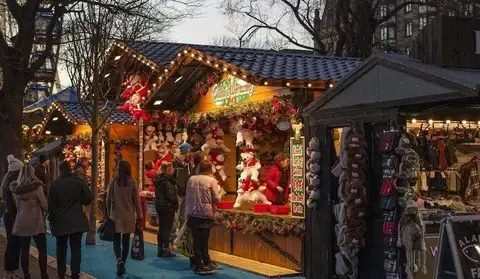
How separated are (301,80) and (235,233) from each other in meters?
3.34

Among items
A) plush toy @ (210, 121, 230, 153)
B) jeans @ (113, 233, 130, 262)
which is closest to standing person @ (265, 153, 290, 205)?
plush toy @ (210, 121, 230, 153)

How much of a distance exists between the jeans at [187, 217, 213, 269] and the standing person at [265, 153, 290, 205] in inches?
95.9

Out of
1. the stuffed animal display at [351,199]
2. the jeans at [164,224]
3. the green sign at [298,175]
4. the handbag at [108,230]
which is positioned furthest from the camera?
the jeans at [164,224]

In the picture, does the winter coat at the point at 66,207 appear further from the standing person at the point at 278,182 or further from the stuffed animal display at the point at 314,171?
the standing person at the point at 278,182

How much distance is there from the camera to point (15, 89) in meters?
16.0

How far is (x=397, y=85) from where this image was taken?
7.30 meters

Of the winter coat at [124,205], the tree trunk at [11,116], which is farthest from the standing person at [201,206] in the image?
the tree trunk at [11,116]

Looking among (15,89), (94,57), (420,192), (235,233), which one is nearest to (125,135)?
(15,89)

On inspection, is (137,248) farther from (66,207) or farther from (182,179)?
(66,207)

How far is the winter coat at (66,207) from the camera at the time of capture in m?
8.99

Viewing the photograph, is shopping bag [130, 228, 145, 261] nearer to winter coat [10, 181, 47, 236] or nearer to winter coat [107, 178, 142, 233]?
winter coat [107, 178, 142, 233]

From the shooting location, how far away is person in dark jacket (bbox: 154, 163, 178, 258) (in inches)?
454

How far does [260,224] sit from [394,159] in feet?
14.2

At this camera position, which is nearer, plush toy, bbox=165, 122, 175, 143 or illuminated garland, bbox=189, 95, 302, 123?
illuminated garland, bbox=189, 95, 302, 123
